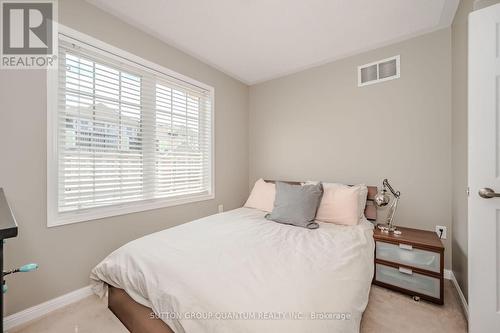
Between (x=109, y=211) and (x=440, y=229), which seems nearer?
(x=109, y=211)

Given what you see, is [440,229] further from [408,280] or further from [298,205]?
[298,205]

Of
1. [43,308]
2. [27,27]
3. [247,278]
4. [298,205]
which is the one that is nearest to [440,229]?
[298,205]

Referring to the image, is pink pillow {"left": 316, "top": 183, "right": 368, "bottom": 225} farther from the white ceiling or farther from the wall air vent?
the white ceiling

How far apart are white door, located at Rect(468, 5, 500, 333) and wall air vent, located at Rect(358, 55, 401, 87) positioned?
3.59 ft

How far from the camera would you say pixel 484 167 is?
1247 millimetres

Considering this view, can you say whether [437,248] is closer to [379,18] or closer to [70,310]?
[379,18]

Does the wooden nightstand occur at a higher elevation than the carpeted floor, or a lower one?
higher

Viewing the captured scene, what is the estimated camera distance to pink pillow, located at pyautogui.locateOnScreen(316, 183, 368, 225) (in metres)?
2.08

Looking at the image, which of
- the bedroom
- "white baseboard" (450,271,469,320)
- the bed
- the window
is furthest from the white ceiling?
"white baseboard" (450,271,469,320)

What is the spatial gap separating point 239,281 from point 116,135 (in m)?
1.81

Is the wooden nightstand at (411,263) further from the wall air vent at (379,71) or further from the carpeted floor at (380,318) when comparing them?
the wall air vent at (379,71)

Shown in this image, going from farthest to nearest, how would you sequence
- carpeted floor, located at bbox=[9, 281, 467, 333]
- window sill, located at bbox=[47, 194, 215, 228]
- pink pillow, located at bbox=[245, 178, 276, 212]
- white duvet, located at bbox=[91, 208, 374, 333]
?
pink pillow, located at bbox=[245, 178, 276, 212], window sill, located at bbox=[47, 194, 215, 228], carpeted floor, located at bbox=[9, 281, 467, 333], white duvet, located at bbox=[91, 208, 374, 333]

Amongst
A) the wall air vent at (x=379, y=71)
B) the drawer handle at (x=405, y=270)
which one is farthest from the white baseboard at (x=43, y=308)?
the wall air vent at (x=379, y=71)

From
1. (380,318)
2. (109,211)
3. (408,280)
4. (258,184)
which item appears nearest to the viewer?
(380,318)
